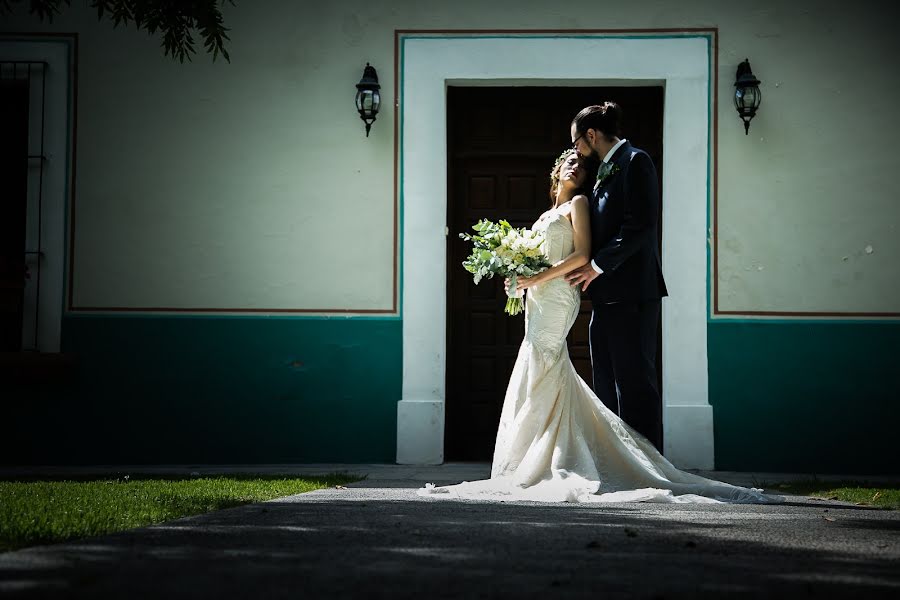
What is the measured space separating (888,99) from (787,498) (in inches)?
161

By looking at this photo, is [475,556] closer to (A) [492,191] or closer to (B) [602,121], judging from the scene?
(B) [602,121]

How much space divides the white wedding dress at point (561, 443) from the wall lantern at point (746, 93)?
2.84 m

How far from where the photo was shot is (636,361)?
5.54 meters

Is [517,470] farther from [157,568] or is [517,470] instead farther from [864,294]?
[864,294]

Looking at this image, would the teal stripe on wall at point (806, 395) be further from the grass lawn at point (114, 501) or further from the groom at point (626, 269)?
the grass lawn at point (114, 501)

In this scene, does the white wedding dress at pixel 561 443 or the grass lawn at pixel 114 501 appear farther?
the white wedding dress at pixel 561 443

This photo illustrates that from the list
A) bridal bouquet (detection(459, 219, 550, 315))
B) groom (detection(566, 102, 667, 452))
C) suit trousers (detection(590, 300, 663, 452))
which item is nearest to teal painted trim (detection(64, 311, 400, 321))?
bridal bouquet (detection(459, 219, 550, 315))

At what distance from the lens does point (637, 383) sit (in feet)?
18.2

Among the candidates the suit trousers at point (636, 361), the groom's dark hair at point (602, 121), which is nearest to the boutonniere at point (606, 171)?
the groom's dark hair at point (602, 121)

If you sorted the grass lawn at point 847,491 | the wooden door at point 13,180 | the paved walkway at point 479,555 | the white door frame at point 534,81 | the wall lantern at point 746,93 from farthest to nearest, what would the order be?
the wooden door at point 13,180, the white door frame at point 534,81, the wall lantern at point 746,93, the grass lawn at point 847,491, the paved walkway at point 479,555

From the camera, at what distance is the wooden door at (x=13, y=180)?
819 cm

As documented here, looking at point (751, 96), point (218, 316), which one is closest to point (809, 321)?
point (751, 96)

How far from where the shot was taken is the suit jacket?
550 centimetres

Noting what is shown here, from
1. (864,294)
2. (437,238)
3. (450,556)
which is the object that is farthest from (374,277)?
(450,556)
